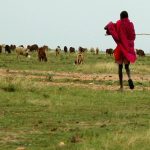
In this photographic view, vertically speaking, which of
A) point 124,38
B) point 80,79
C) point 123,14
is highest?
point 123,14

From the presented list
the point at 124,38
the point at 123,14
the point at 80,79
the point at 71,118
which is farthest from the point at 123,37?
the point at 80,79

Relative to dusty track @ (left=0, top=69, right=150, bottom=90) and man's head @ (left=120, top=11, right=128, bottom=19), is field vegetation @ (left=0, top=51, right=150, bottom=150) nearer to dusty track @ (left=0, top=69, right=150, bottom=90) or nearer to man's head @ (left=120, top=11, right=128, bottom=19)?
dusty track @ (left=0, top=69, right=150, bottom=90)

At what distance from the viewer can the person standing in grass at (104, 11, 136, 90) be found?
1611cm

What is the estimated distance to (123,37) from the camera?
16.2 metres

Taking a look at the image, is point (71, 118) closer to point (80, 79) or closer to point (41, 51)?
point (80, 79)

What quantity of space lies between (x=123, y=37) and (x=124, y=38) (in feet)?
0.14

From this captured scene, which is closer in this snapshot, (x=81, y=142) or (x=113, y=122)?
(x=81, y=142)

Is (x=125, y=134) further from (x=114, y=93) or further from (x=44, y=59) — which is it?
(x=44, y=59)

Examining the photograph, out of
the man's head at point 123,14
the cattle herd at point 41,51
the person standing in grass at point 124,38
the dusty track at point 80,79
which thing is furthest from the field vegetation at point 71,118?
the cattle herd at point 41,51

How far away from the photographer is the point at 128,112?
11867 millimetres

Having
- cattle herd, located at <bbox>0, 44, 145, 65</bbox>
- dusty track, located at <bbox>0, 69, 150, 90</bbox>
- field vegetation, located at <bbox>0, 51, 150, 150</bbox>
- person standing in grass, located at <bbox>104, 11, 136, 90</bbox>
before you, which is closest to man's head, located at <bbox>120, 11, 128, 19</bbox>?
person standing in grass, located at <bbox>104, 11, 136, 90</bbox>

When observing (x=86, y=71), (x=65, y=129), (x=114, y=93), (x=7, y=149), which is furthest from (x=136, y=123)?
(x=86, y=71)

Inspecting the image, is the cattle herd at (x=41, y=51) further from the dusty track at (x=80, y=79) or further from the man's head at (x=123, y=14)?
the man's head at (x=123, y=14)

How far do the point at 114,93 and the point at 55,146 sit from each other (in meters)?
7.64
